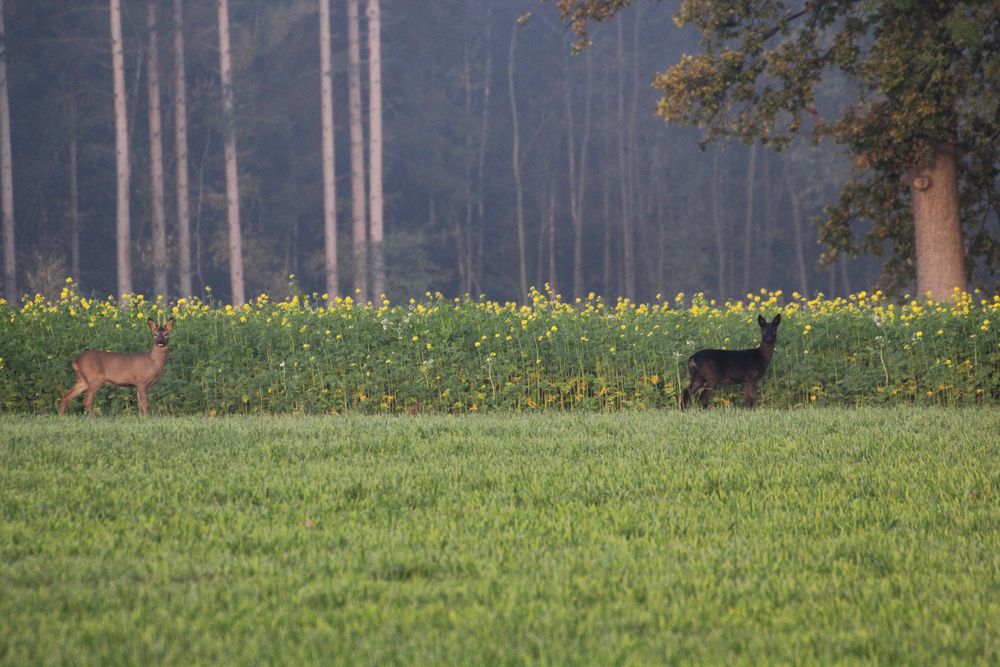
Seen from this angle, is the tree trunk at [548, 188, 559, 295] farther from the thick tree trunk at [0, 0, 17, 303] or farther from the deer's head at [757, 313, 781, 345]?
the deer's head at [757, 313, 781, 345]

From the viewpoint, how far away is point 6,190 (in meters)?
38.7

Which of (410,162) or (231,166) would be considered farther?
(410,162)

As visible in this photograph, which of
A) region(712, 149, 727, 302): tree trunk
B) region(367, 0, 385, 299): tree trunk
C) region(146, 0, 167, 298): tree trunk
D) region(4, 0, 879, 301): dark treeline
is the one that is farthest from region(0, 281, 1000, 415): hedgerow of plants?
region(712, 149, 727, 302): tree trunk

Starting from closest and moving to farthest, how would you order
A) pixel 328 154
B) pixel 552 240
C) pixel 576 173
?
pixel 328 154 → pixel 552 240 → pixel 576 173

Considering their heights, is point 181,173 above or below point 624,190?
below

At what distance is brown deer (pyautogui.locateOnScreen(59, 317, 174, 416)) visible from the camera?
1262 centimetres

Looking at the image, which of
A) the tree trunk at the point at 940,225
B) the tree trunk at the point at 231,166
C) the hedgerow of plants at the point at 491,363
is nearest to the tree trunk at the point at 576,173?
the tree trunk at the point at 231,166

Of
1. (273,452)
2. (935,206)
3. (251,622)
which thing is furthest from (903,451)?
(935,206)

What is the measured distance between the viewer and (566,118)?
5928 centimetres

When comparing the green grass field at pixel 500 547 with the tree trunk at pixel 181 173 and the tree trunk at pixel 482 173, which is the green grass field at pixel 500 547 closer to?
the tree trunk at pixel 181 173

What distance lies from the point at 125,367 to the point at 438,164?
1699 inches

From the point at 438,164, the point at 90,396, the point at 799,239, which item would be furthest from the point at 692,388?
the point at 438,164

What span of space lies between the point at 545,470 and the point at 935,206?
12.1m

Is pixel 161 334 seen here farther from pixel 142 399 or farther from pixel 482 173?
pixel 482 173
